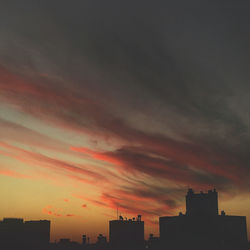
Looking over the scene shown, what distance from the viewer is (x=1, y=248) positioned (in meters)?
198
